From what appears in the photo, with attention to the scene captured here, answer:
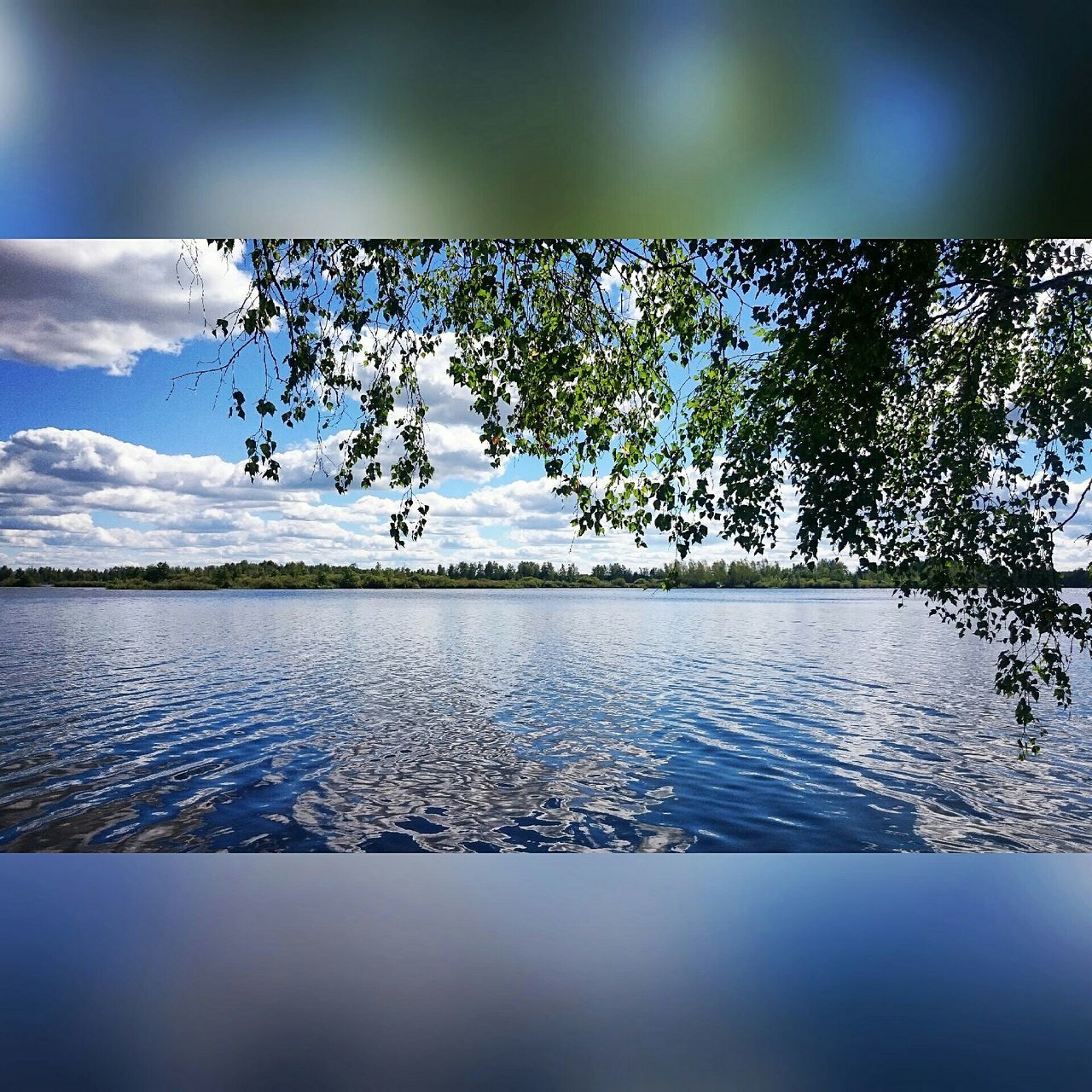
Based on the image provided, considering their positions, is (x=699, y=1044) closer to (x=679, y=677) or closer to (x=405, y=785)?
(x=405, y=785)

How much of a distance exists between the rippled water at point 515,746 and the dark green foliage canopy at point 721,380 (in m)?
2.62

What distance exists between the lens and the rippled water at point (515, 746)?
19.3 ft

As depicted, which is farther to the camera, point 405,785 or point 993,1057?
point 405,785

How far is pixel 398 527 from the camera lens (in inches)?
122

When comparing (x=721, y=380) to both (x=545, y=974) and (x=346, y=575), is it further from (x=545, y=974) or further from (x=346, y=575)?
(x=346, y=575)

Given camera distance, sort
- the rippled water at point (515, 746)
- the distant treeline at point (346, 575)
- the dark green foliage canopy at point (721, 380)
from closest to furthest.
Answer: the dark green foliage canopy at point (721, 380)
the rippled water at point (515, 746)
the distant treeline at point (346, 575)

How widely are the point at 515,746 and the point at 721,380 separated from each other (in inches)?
227

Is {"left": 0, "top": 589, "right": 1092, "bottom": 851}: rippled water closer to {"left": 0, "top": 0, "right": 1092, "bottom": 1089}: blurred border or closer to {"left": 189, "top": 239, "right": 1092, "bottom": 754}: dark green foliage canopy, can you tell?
{"left": 189, "top": 239, "right": 1092, "bottom": 754}: dark green foliage canopy
